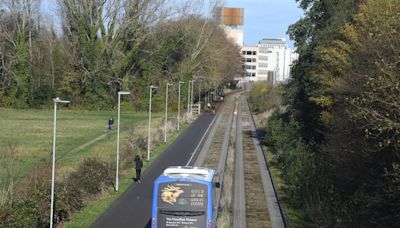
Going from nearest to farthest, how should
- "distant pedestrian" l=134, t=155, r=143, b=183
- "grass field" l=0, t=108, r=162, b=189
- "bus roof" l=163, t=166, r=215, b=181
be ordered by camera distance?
1. "bus roof" l=163, t=166, r=215, b=181
2. "distant pedestrian" l=134, t=155, r=143, b=183
3. "grass field" l=0, t=108, r=162, b=189

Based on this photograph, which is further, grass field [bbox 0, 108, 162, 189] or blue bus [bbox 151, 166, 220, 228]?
grass field [bbox 0, 108, 162, 189]

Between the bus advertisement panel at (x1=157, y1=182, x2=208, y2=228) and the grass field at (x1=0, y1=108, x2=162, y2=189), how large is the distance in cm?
725

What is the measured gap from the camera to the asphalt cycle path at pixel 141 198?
22.0m

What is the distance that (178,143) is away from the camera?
48.0 m

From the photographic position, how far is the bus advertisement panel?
709 inches

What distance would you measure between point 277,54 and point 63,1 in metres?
81.0

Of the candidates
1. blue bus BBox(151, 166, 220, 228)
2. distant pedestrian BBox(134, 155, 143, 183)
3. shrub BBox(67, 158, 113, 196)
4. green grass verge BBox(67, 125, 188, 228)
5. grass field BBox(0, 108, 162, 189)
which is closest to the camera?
blue bus BBox(151, 166, 220, 228)

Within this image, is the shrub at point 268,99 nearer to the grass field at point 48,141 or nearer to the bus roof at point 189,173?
the grass field at point 48,141

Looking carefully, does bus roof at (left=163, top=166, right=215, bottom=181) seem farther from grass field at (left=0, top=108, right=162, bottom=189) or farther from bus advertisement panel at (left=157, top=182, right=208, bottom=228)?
grass field at (left=0, top=108, right=162, bottom=189)

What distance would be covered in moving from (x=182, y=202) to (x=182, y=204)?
2.6 inches

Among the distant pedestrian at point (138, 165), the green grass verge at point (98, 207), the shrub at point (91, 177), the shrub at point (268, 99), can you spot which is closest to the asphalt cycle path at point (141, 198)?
the green grass verge at point (98, 207)

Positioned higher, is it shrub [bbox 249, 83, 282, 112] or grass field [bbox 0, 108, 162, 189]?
shrub [bbox 249, 83, 282, 112]

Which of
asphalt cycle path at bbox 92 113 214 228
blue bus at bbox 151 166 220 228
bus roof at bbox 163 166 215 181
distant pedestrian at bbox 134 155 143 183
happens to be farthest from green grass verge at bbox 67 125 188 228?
bus roof at bbox 163 166 215 181

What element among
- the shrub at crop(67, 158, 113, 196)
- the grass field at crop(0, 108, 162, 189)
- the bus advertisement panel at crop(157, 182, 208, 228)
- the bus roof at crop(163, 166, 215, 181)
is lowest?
the grass field at crop(0, 108, 162, 189)
